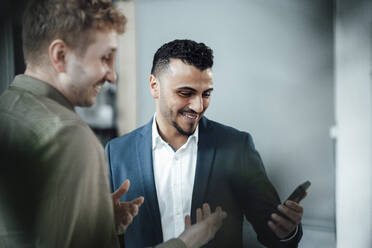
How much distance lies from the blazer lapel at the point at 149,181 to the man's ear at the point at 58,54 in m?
0.33

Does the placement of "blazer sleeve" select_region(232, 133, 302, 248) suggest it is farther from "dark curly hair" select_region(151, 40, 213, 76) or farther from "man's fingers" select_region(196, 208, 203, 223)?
"dark curly hair" select_region(151, 40, 213, 76)

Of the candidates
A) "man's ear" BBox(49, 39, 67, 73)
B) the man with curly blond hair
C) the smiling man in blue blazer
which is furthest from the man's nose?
"man's ear" BBox(49, 39, 67, 73)

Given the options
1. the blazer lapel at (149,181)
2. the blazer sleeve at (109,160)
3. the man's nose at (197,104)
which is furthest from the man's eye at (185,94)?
the blazer sleeve at (109,160)

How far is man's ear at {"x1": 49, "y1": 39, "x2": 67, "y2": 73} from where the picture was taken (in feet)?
2.68

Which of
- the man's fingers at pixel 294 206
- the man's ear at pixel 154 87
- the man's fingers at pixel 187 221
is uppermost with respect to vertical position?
the man's ear at pixel 154 87

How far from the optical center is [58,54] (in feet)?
2.70

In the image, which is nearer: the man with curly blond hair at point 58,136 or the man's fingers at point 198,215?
the man with curly blond hair at point 58,136

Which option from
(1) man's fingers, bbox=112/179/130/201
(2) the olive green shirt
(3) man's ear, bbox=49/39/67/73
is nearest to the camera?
(2) the olive green shirt

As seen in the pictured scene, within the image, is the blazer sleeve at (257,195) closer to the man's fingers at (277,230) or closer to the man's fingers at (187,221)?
the man's fingers at (277,230)

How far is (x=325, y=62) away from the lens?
0.99m

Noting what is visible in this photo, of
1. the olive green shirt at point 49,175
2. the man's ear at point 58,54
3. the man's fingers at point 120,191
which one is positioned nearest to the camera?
the olive green shirt at point 49,175

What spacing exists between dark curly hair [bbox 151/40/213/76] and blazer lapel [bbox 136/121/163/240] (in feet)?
0.71

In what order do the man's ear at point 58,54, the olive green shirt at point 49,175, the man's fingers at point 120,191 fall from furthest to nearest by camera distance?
the man's fingers at point 120,191
the man's ear at point 58,54
the olive green shirt at point 49,175

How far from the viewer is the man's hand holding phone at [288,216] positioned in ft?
3.19
